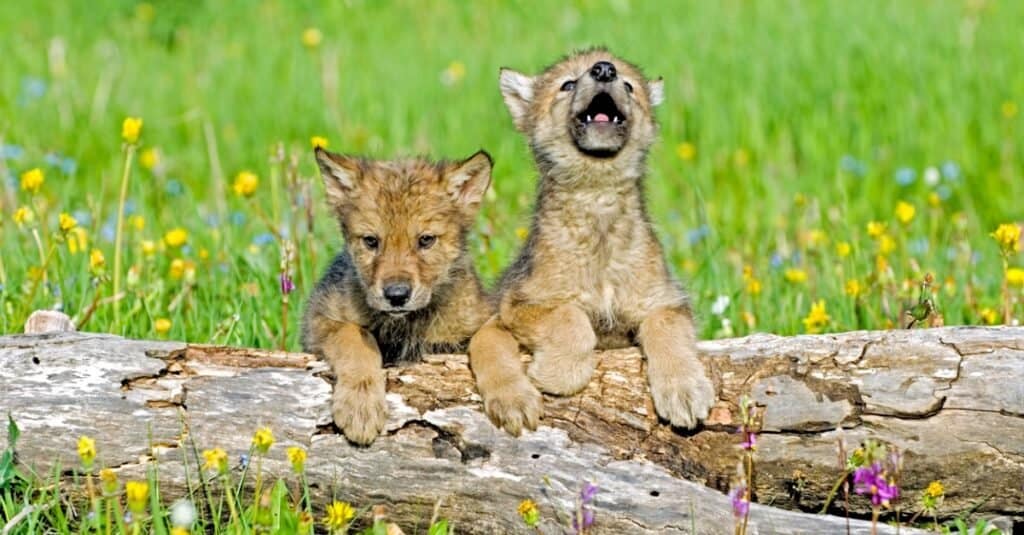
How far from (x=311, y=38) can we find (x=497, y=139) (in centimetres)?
248

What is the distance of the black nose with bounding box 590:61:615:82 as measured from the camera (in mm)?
5535

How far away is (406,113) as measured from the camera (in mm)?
11125

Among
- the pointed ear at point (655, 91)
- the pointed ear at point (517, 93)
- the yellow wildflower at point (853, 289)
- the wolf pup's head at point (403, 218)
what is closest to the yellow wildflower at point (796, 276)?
the yellow wildflower at point (853, 289)

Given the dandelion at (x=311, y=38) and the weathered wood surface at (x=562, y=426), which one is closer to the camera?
the weathered wood surface at (x=562, y=426)

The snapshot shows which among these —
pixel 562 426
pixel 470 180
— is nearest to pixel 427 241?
pixel 470 180

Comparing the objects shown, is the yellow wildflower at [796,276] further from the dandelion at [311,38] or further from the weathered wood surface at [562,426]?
the dandelion at [311,38]

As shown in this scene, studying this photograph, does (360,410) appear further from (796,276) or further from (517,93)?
(796,276)

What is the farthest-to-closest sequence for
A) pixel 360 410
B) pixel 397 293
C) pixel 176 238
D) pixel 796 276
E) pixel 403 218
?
pixel 796 276 → pixel 176 238 → pixel 403 218 → pixel 397 293 → pixel 360 410

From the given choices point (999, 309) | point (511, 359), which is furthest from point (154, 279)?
point (999, 309)

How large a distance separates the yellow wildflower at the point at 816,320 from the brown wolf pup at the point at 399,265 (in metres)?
1.47

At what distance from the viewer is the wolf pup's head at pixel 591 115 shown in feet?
18.0

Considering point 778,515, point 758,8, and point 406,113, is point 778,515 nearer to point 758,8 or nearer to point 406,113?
point 406,113

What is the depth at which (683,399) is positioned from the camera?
4.70m

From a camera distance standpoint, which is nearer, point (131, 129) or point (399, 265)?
point (399, 265)
